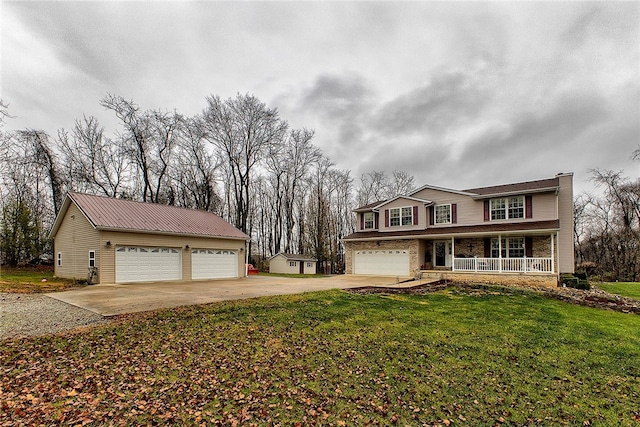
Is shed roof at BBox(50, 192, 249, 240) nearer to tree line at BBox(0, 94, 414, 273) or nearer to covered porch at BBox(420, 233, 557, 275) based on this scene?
tree line at BBox(0, 94, 414, 273)

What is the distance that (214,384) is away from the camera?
14.8 ft

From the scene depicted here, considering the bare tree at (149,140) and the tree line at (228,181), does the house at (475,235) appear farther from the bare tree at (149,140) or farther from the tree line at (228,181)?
the bare tree at (149,140)

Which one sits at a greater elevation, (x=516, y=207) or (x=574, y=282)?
(x=516, y=207)

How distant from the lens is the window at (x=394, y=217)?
22453 mm

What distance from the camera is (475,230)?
1884 centimetres

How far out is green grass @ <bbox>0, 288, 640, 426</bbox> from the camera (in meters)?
3.95

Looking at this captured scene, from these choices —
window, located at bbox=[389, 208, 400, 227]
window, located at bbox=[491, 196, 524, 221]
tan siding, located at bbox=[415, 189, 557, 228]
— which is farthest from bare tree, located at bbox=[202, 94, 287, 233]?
window, located at bbox=[491, 196, 524, 221]

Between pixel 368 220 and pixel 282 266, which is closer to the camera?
pixel 368 220

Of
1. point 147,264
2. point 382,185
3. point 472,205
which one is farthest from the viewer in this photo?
point 382,185

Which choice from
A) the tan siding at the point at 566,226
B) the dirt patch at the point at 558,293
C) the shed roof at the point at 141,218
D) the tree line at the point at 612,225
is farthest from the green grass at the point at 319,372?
the tree line at the point at 612,225

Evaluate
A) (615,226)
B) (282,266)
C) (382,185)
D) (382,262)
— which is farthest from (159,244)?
(615,226)

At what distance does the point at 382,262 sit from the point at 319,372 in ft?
57.7

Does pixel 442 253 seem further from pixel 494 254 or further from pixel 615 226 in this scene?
pixel 615 226

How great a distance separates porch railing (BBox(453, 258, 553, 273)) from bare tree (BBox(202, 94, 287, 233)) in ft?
59.9
